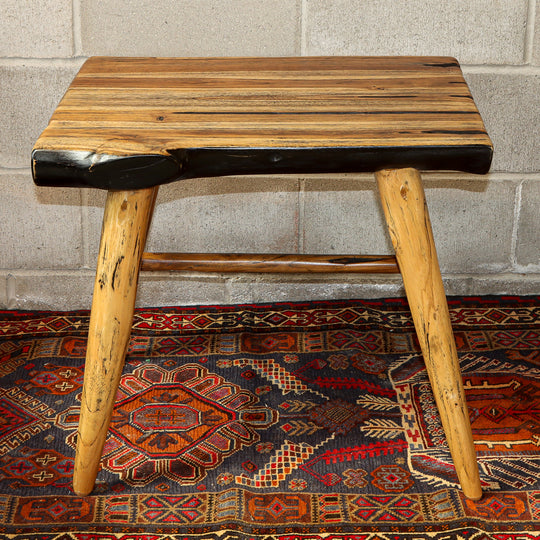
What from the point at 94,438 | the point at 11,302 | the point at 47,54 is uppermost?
the point at 47,54

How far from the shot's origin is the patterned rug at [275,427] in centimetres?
96

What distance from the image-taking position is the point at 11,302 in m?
1.48

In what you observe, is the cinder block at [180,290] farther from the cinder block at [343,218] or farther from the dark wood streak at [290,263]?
the dark wood streak at [290,263]

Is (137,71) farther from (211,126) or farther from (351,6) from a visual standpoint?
(351,6)

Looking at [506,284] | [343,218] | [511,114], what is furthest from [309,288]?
[511,114]

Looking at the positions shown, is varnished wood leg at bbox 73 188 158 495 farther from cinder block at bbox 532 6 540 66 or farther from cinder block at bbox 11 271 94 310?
cinder block at bbox 532 6 540 66

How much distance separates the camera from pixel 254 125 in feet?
2.78

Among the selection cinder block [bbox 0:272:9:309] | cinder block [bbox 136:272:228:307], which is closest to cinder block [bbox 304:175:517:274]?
cinder block [bbox 136:272:228:307]

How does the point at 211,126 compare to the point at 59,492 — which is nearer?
A: the point at 211,126

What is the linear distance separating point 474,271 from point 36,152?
0.96 meters

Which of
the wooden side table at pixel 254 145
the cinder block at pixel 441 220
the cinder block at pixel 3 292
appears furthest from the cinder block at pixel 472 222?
the cinder block at pixel 3 292

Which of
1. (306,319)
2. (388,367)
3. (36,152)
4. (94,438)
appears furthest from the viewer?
(306,319)

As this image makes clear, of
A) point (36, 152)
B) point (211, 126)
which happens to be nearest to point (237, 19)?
point (211, 126)

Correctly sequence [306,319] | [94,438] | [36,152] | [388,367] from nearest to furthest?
[36,152]
[94,438]
[388,367]
[306,319]
